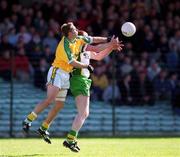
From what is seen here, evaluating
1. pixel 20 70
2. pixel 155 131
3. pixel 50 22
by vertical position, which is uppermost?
pixel 50 22

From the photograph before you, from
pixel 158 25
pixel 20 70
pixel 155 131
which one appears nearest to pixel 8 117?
pixel 20 70

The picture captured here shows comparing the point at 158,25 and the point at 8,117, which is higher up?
the point at 158,25

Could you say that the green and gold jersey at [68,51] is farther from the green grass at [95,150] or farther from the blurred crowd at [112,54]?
the blurred crowd at [112,54]

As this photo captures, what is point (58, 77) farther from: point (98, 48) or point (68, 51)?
point (98, 48)

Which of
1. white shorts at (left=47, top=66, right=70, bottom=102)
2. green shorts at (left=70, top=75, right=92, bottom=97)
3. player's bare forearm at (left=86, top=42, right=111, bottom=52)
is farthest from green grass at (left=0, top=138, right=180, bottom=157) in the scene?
player's bare forearm at (left=86, top=42, right=111, bottom=52)

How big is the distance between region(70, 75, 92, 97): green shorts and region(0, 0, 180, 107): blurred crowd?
7457 mm

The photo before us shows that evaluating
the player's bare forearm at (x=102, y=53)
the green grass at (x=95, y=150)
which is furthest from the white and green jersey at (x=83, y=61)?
the green grass at (x=95, y=150)

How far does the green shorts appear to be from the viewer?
15172 mm

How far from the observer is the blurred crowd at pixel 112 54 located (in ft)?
76.2

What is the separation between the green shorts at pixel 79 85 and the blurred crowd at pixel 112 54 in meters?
7.46

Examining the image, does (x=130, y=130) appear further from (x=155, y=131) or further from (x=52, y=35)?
(x=52, y=35)

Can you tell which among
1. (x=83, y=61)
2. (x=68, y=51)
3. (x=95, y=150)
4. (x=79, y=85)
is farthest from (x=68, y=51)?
(x=95, y=150)

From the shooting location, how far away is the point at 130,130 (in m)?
23.6

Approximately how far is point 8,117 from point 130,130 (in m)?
3.79
